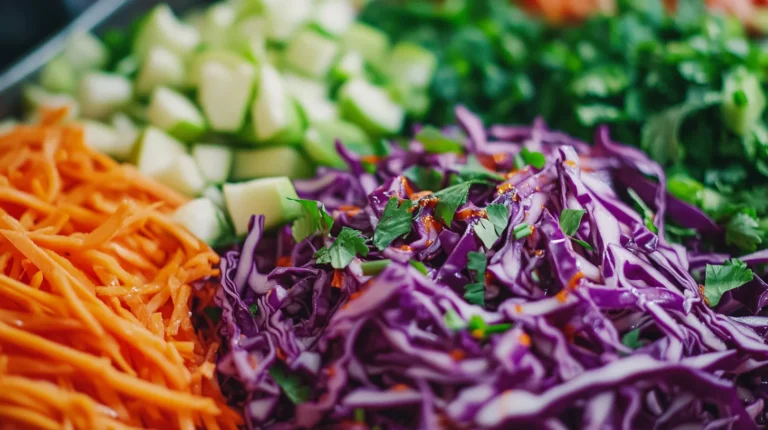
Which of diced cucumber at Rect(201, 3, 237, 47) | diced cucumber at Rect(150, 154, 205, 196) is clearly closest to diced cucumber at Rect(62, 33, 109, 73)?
diced cucumber at Rect(201, 3, 237, 47)

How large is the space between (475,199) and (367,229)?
36cm

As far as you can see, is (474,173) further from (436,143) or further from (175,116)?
(175,116)

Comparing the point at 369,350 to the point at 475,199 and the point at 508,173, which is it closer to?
the point at 475,199

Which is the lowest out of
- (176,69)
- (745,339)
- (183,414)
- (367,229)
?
(183,414)

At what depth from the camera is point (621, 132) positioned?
2.48 m

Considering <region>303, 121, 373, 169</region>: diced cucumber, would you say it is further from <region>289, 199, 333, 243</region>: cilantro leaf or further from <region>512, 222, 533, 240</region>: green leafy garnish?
<region>512, 222, 533, 240</region>: green leafy garnish

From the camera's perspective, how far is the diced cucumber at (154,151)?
7.47ft

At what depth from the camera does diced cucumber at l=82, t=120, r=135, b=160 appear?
2.41m

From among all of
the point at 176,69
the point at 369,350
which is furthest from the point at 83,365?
the point at 176,69

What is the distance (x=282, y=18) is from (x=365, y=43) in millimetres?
436

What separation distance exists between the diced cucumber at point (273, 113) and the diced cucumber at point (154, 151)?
1.12 ft

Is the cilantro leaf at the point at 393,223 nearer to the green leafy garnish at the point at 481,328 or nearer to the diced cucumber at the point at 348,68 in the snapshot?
the green leafy garnish at the point at 481,328

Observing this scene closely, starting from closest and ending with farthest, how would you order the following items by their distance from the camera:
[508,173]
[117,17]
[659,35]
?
[508,173]
[659,35]
[117,17]

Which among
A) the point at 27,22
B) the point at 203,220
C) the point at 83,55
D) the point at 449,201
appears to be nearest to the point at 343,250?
the point at 449,201
